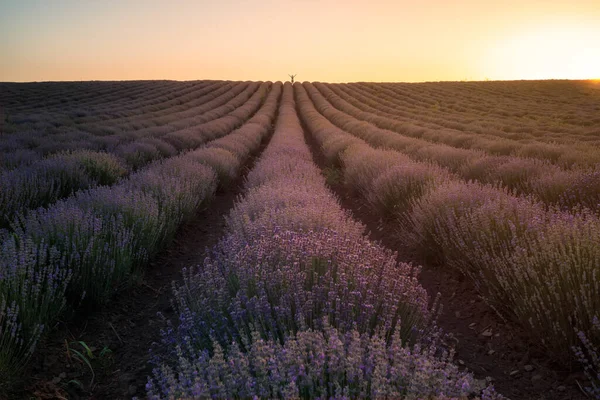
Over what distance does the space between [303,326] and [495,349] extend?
1792 millimetres

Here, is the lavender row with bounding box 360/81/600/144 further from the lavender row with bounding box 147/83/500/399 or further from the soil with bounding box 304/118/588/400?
the lavender row with bounding box 147/83/500/399

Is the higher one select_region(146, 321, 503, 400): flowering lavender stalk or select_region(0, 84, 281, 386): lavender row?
select_region(146, 321, 503, 400): flowering lavender stalk

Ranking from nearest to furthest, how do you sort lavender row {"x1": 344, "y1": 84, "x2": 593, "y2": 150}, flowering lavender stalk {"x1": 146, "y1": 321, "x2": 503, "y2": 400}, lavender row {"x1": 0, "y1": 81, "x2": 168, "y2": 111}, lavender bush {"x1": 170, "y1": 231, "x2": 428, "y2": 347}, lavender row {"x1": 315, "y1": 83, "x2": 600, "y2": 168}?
1. flowering lavender stalk {"x1": 146, "y1": 321, "x2": 503, "y2": 400}
2. lavender bush {"x1": 170, "y1": 231, "x2": 428, "y2": 347}
3. lavender row {"x1": 315, "y1": 83, "x2": 600, "y2": 168}
4. lavender row {"x1": 344, "y1": 84, "x2": 593, "y2": 150}
5. lavender row {"x1": 0, "y1": 81, "x2": 168, "y2": 111}

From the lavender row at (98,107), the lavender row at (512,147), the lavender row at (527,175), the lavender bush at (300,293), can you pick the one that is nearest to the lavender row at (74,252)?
the lavender bush at (300,293)

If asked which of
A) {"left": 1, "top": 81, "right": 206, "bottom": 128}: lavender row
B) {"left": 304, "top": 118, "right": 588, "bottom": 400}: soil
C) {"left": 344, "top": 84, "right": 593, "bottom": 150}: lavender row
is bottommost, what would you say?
{"left": 304, "top": 118, "right": 588, "bottom": 400}: soil

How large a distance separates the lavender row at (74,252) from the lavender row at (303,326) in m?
0.81

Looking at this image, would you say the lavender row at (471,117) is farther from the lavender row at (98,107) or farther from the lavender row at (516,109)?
the lavender row at (98,107)

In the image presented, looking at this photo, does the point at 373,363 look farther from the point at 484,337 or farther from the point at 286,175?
the point at 286,175

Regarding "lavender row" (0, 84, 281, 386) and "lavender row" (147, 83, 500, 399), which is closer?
"lavender row" (147, 83, 500, 399)

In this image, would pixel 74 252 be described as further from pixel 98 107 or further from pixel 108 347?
pixel 98 107

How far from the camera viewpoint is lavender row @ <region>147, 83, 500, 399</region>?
1.56 m

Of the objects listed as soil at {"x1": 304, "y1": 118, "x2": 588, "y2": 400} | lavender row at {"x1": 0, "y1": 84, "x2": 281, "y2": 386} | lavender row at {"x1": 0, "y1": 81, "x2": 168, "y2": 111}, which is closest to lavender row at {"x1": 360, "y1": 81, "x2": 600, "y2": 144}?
soil at {"x1": 304, "y1": 118, "x2": 588, "y2": 400}

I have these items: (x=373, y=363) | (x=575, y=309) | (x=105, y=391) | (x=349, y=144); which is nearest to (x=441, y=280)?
(x=575, y=309)

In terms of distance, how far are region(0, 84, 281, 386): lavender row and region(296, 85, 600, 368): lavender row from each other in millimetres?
2836
